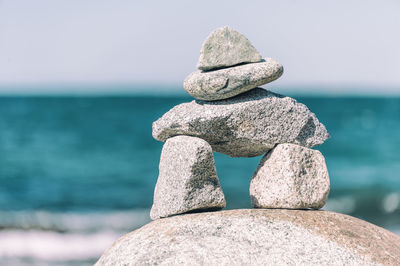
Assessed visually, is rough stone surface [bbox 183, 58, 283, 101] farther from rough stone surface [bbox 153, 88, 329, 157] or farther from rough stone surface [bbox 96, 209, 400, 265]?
rough stone surface [bbox 96, 209, 400, 265]

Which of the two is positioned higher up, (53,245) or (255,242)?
(255,242)

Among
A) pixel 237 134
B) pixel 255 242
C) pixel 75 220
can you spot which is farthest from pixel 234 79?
pixel 75 220

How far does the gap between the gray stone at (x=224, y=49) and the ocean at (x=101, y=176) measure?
6.72 m

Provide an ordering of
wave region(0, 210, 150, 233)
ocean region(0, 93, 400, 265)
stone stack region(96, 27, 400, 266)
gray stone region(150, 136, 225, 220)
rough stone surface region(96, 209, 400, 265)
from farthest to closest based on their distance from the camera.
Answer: wave region(0, 210, 150, 233)
ocean region(0, 93, 400, 265)
gray stone region(150, 136, 225, 220)
stone stack region(96, 27, 400, 266)
rough stone surface region(96, 209, 400, 265)

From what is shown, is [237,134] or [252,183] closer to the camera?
[237,134]

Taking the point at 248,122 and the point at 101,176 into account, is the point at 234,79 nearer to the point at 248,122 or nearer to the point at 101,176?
the point at 248,122

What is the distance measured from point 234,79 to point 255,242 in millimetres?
1598

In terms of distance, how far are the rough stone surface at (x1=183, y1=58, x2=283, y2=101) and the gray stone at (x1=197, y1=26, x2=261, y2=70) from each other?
103 millimetres

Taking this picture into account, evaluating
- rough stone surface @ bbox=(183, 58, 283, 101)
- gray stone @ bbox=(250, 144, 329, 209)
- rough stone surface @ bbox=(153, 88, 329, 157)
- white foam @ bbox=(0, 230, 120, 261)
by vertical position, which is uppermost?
rough stone surface @ bbox=(183, 58, 283, 101)

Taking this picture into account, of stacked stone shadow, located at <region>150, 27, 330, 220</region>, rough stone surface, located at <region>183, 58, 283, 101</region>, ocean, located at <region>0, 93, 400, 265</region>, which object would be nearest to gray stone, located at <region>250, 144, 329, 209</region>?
stacked stone shadow, located at <region>150, 27, 330, 220</region>

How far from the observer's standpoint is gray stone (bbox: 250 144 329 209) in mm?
4969

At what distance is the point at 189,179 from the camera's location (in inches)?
192

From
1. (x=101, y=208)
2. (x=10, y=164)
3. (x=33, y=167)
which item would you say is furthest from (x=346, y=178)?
(x=10, y=164)

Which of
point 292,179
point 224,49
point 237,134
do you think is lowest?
point 292,179
